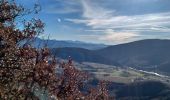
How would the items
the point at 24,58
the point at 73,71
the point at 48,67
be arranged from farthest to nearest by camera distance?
the point at 73,71
the point at 48,67
the point at 24,58

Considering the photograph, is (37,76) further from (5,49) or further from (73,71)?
(73,71)

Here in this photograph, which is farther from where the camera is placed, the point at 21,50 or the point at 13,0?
the point at 13,0

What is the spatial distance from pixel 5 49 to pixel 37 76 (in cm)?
661

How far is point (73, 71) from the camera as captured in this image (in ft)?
154

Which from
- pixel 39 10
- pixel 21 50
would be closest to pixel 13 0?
pixel 39 10

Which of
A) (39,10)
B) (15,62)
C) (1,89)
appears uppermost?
(39,10)

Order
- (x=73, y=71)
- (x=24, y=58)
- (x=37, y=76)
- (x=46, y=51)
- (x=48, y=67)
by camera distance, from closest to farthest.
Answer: (x=24, y=58), (x=37, y=76), (x=48, y=67), (x=46, y=51), (x=73, y=71)

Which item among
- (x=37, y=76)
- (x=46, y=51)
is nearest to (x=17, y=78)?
(x=37, y=76)

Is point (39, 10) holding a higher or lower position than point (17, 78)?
higher

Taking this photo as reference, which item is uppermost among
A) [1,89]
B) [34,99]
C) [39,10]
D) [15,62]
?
[39,10]

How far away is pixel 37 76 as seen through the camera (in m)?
36.6

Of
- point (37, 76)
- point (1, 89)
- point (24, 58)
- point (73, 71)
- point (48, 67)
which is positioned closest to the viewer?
point (1, 89)

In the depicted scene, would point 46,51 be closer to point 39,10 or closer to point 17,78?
point 39,10

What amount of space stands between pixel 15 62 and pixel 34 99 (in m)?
9.34
